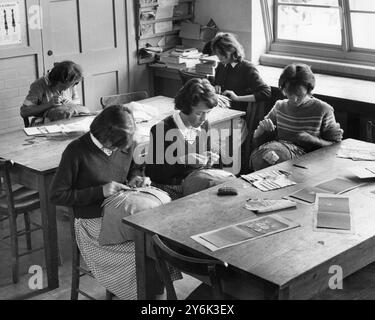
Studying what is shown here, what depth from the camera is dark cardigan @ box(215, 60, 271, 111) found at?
5883mm

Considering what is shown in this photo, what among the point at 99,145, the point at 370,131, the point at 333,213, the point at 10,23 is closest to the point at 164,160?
the point at 99,145

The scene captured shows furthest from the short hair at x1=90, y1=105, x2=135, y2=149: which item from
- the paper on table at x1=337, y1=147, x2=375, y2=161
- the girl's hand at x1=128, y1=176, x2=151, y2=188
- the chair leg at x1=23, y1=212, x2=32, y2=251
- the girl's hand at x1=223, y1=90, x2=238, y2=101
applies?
the girl's hand at x1=223, y1=90, x2=238, y2=101

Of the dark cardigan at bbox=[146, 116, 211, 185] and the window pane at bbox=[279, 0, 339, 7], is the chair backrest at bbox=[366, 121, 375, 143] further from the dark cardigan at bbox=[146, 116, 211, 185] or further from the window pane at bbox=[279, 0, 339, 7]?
the dark cardigan at bbox=[146, 116, 211, 185]

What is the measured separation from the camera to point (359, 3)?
6.27 m

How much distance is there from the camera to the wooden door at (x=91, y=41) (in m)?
6.23

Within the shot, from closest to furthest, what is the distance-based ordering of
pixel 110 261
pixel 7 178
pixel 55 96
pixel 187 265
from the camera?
pixel 187 265
pixel 110 261
pixel 7 178
pixel 55 96

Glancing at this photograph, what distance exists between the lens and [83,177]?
384 cm

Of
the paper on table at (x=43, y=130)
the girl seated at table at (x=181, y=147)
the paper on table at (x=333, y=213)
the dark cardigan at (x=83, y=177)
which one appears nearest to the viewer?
the paper on table at (x=333, y=213)

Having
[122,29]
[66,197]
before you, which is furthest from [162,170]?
[122,29]

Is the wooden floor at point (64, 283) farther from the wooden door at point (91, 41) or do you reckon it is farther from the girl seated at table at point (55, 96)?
the wooden door at point (91, 41)

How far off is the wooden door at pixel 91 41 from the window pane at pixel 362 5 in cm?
216

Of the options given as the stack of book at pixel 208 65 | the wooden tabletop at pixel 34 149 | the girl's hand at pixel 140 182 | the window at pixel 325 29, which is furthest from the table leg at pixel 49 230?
the window at pixel 325 29

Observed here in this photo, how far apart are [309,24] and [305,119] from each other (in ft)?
7.24

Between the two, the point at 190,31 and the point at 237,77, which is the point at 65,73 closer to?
the point at 237,77
